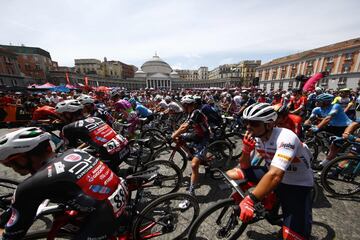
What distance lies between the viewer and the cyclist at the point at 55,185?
1.38 m

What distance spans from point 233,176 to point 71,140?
119 inches

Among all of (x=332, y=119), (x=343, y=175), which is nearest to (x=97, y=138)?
(x=343, y=175)

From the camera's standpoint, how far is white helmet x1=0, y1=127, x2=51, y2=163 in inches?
59.2

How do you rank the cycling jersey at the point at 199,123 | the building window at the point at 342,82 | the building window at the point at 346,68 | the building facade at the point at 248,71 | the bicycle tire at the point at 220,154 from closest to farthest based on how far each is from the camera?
the cycling jersey at the point at 199,123, the bicycle tire at the point at 220,154, the building window at the point at 346,68, the building window at the point at 342,82, the building facade at the point at 248,71

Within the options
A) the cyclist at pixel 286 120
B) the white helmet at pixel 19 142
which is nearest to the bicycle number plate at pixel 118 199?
the white helmet at pixel 19 142

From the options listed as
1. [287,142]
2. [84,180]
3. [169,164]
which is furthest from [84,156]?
[287,142]

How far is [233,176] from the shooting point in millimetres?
2428

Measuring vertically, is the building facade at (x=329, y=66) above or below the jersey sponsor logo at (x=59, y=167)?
above

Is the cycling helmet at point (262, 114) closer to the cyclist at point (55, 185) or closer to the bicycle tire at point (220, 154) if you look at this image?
the cyclist at point (55, 185)

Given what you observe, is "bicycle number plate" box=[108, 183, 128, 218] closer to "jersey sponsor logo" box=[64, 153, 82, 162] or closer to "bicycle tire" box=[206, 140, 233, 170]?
"jersey sponsor logo" box=[64, 153, 82, 162]

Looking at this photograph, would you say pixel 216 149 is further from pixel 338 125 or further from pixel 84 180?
pixel 84 180

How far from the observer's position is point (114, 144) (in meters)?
3.17

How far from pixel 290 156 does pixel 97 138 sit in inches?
121

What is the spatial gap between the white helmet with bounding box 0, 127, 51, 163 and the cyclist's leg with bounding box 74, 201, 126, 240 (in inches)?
36.1
